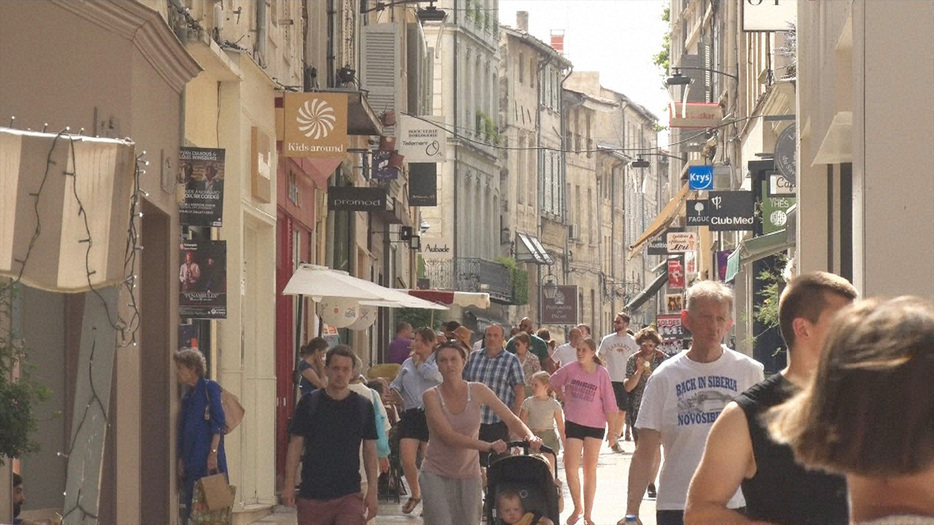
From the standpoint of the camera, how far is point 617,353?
27062 mm

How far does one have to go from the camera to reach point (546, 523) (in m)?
11.3

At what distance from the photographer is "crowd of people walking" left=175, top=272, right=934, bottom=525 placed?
3.16 m

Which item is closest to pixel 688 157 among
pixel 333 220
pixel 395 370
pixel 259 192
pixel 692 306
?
pixel 333 220

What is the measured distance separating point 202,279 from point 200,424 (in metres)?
1.24

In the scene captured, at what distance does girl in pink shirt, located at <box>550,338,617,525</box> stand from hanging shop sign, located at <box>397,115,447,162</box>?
18107 millimetres

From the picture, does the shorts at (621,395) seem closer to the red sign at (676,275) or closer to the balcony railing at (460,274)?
the red sign at (676,275)

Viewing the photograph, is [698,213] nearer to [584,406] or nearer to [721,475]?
[584,406]

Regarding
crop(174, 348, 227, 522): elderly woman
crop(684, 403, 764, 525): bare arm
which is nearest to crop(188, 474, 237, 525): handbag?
crop(174, 348, 227, 522): elderly woman

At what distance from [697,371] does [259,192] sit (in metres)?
10.5

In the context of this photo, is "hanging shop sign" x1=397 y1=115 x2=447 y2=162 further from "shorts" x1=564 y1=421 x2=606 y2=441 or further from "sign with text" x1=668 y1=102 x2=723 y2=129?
"shorts" x1=564 y1=421 x2=606 y2=441

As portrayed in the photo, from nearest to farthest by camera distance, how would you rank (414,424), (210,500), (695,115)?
(210,500)
(414,424)
(695,115)

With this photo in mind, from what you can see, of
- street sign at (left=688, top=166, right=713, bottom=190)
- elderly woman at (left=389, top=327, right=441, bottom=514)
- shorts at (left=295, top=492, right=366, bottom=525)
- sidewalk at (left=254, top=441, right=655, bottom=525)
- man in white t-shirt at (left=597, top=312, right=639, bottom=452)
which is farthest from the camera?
street sign at (left=688, top=166, right=713, bottom=190)

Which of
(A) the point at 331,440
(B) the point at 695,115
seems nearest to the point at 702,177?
(B) the point at 695,115

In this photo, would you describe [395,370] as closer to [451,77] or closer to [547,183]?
[451,77]
